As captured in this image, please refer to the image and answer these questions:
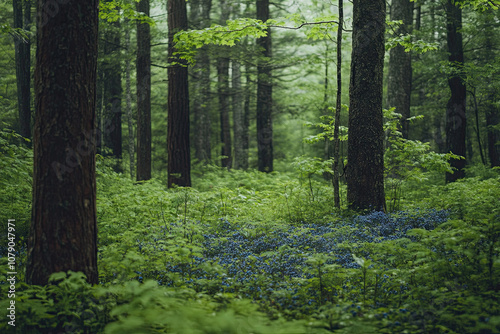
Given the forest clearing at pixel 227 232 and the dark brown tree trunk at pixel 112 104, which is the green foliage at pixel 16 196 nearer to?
the forest clearing at pixel 227 232

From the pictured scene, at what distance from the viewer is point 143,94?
1162 cm

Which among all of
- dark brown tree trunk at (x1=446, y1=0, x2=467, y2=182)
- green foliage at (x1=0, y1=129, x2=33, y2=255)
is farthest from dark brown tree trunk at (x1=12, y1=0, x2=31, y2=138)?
dark brown tree trunk at (x1=446, y1=0, x2=467, y2=182)

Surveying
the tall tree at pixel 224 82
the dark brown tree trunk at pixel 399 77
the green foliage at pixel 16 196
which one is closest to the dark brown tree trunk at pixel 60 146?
the green foliage at pixel 16 196

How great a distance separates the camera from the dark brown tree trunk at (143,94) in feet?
37.6

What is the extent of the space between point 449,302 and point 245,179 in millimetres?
9719

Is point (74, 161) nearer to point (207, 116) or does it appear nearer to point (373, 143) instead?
point (373, 143)

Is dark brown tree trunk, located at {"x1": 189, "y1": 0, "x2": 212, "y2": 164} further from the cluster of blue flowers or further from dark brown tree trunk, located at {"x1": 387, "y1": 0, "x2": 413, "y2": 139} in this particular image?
the cluster of blue flowers

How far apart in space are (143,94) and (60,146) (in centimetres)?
872

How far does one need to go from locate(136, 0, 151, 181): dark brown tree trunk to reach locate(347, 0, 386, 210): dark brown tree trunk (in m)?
7.41

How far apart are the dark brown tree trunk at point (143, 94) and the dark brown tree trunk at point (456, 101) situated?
10522mm

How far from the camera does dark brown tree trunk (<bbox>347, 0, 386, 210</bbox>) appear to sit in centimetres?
691

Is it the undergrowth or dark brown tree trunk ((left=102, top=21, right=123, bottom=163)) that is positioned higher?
dark brown tree trunk ((left=102, top=21, right=123, bottom=163))

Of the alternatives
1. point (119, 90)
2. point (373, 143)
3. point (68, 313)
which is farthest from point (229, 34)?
point (119, 90)

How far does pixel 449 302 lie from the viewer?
3045mm
